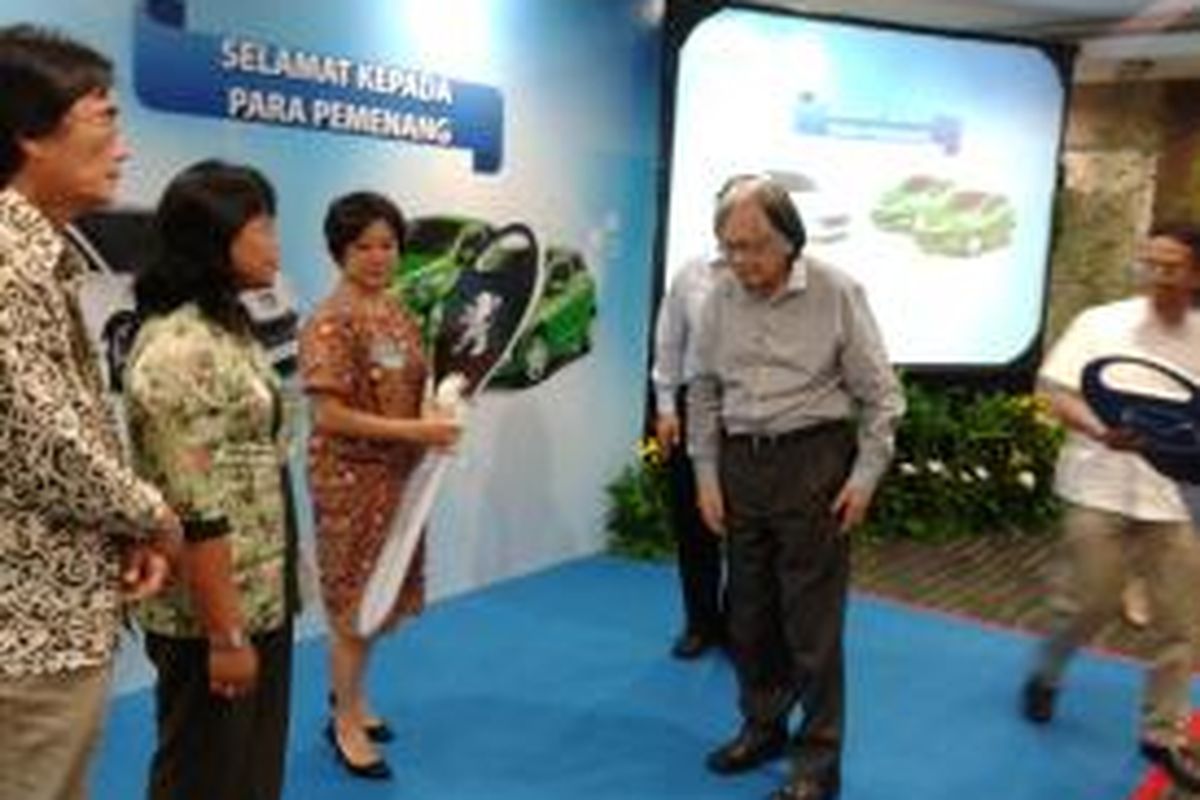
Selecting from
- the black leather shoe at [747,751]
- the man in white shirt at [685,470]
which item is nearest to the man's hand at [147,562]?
the black leather shoe at [747,751]

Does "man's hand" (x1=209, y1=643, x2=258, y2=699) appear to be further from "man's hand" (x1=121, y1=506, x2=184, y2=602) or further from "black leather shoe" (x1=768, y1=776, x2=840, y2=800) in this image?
"black leather shoe" (x1=768, y1=776, x2=840, y2=800)

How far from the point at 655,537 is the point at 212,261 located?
12.0ft

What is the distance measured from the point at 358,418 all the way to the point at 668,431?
136 cm

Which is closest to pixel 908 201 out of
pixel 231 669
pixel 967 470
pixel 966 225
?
pixel 966 225

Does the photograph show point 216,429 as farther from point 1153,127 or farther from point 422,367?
point 1153,127

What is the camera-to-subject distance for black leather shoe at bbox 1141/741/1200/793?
11.1 ft

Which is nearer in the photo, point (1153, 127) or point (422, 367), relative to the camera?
point (422, 367)

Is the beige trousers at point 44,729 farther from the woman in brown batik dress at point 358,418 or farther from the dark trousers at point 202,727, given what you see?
the woman in brown batik dress at point 358,418

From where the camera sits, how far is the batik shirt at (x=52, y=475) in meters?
1.54

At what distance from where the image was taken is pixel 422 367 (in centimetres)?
319

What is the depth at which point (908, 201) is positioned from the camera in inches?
249

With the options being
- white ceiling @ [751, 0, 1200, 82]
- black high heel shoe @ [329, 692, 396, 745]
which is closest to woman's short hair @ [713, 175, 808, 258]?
black high heel shoe @ [329, 692, 396, 745]

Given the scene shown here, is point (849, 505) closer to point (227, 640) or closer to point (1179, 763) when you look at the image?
point (1179, 763)

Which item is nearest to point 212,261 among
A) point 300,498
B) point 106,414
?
point 106,414
